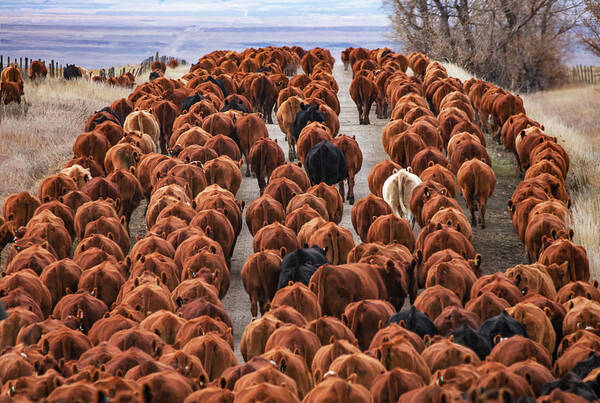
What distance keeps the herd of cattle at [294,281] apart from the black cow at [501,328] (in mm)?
21

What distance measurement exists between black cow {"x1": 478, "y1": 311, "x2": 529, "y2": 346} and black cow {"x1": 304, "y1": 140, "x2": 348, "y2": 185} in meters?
7.31

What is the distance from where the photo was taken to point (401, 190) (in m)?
14.8

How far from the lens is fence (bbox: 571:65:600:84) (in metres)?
57.1

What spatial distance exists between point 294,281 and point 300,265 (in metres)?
0.24

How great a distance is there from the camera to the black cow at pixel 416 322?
9305mm

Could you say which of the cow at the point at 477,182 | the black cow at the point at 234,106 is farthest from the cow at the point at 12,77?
the cow at the point at 477,182

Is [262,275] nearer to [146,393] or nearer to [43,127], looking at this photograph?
[146,393]

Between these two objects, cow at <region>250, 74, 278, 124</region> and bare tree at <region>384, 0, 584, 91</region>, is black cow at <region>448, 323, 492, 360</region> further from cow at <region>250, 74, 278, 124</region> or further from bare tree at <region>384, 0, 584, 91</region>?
bare tree at <region>384, 0, 584, 91</region>

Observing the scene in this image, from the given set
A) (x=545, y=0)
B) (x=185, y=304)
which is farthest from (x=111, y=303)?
(x=545, y=0)

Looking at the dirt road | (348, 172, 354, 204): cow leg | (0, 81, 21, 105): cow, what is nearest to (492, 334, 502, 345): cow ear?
the dirt road

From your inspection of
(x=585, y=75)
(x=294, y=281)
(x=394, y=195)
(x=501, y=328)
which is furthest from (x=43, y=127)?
(x=585, y=75)

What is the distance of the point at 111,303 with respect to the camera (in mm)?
10945

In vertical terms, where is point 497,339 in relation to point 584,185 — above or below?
below

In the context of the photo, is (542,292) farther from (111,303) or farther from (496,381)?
(111,303)
